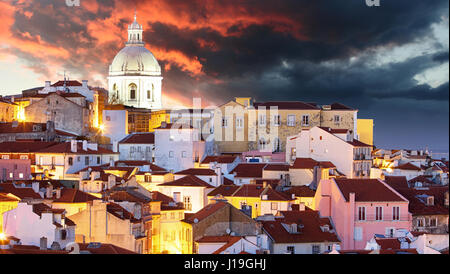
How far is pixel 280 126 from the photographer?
3534 cm

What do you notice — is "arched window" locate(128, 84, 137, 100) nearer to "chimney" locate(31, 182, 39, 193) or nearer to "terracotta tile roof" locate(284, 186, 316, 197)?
"terracotta tile roof" locate(284, 186, 316, 197)

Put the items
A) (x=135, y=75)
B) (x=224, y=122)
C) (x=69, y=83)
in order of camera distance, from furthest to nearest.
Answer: (x=135, y=75)
(x=69, y=83)
(x=224, y=122)

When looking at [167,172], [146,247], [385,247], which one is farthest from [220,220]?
[167,172]

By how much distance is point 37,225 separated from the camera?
59.5ft

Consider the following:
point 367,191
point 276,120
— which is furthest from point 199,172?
point 367,191

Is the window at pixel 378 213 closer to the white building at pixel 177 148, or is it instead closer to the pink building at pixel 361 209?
the pink building at pixel 361 209

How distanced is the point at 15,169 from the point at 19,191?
504 centimetres

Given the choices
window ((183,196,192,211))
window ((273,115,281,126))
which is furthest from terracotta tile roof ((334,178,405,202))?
window ((273,115,281,126))

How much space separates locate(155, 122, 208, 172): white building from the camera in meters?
31.3

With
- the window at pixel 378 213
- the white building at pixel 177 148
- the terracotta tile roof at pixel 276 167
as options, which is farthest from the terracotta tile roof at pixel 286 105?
the window at pixel 378 213

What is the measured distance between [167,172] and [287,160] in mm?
4577

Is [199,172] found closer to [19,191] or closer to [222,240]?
[19,191]

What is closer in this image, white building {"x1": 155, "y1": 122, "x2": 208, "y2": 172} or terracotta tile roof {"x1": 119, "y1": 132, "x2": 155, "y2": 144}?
white building {"x1": 155, "y1": 122, "x2": 208, "y2": 172}

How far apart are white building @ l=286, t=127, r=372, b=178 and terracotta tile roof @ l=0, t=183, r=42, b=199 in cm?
1064
